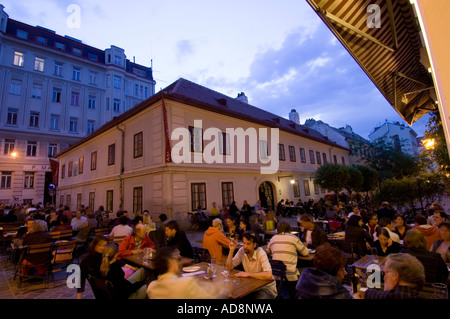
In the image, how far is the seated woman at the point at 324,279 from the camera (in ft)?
6.75

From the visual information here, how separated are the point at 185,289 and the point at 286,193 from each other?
18.3 m

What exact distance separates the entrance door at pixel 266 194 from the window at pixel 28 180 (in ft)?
77.6

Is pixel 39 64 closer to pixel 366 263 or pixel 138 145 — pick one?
pixel 138 145

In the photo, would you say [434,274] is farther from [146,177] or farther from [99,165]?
[99,165]

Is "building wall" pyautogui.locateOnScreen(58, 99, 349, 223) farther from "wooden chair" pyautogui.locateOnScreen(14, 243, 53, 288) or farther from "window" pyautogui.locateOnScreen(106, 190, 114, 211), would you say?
"wooden chair" pyautogui.locateOnScreen(14, 243, 53, 288)

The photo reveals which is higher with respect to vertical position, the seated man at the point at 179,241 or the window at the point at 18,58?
the window at the point at 18,58

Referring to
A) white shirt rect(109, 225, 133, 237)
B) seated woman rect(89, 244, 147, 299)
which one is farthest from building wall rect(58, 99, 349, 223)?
seated woman rect(89, 244, 147, 299)

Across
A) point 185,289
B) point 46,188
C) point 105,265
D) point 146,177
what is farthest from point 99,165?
point 185,289

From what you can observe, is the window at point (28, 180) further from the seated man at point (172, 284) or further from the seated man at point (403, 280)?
the seated man at point (403, 280)

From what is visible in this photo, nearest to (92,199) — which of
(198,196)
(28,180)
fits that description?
(198,196)

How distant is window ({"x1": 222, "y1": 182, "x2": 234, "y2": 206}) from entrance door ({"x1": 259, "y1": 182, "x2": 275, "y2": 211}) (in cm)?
457

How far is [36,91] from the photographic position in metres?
24.5

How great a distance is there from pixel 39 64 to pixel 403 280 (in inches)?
1378

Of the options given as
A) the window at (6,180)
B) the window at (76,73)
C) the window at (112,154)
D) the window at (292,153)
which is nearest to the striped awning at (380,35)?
the window at (112,154)
